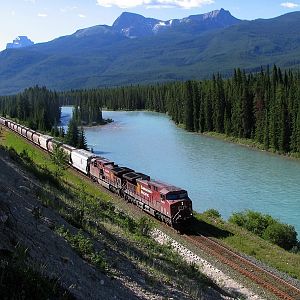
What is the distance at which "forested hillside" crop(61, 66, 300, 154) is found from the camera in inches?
3841

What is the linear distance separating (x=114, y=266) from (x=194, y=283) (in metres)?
5.45

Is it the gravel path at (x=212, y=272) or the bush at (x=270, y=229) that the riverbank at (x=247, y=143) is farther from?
the gravel path at (x=212, y=272)

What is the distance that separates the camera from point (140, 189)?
1779 inches

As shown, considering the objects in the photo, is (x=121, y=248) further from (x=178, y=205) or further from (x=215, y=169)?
(x=215, y=169)

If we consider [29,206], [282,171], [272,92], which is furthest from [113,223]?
[272,92]

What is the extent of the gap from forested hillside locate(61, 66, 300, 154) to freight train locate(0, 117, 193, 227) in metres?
47.7

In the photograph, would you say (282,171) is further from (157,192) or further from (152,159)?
(157,192)

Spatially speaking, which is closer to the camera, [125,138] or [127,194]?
[127,194]

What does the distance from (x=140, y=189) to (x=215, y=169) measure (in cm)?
3294

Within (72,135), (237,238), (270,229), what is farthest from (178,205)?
(72,135)

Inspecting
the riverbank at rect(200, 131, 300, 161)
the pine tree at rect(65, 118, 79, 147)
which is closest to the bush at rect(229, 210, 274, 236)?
the riverbank at rect(200, 131, 300, 161)

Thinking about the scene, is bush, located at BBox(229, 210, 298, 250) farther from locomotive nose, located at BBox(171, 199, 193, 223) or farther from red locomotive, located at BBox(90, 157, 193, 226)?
red locomotive, located at BBox(90, 157, 193, 226)

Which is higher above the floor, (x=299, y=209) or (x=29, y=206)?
(x=29, y=206)

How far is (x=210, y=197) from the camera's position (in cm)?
5806
